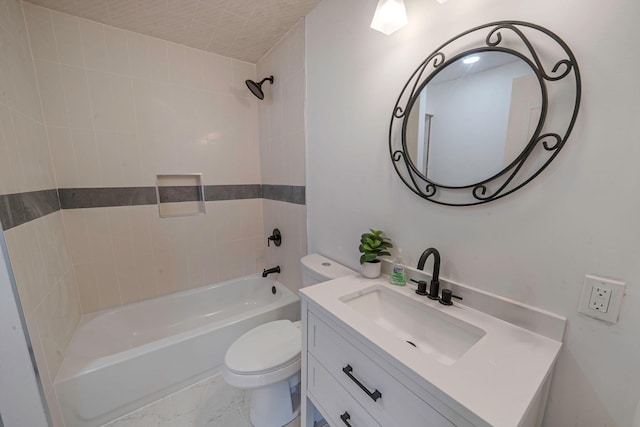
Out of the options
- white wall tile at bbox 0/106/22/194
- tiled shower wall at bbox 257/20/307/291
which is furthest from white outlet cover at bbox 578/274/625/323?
white wall tile at bbox 0/106/22/194

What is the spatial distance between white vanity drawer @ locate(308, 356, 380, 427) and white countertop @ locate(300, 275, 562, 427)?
28 cm

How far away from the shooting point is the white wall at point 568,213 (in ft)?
1.90

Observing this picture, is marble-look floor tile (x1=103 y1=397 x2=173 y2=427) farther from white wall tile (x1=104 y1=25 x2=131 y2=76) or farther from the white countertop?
white wall tile (x1=104 y1=25 x2=131 y2=76)

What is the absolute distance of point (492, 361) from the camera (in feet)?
2.05

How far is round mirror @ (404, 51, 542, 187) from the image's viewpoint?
2.39ft

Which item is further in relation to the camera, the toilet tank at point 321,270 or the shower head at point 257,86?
the shower head at point 257,86

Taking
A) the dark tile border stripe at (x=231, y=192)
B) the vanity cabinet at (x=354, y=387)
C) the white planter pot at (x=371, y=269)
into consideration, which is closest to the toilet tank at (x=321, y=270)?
the white planter pot at (x=371, y=269)

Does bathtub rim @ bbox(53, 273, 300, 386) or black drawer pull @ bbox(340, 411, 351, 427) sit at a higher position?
black drawer pull @ bbox(340, 411, 351, 427)

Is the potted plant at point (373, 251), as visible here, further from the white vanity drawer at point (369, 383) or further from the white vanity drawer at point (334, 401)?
the white vanity drawer at point (334, 401)

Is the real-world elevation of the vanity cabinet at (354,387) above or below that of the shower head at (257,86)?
below

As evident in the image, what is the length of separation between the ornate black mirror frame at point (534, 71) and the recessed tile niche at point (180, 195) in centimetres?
183

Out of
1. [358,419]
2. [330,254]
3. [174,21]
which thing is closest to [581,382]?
[358,419]

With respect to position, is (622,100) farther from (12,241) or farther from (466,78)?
(12,241)

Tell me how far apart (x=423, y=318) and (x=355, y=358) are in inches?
13.0
